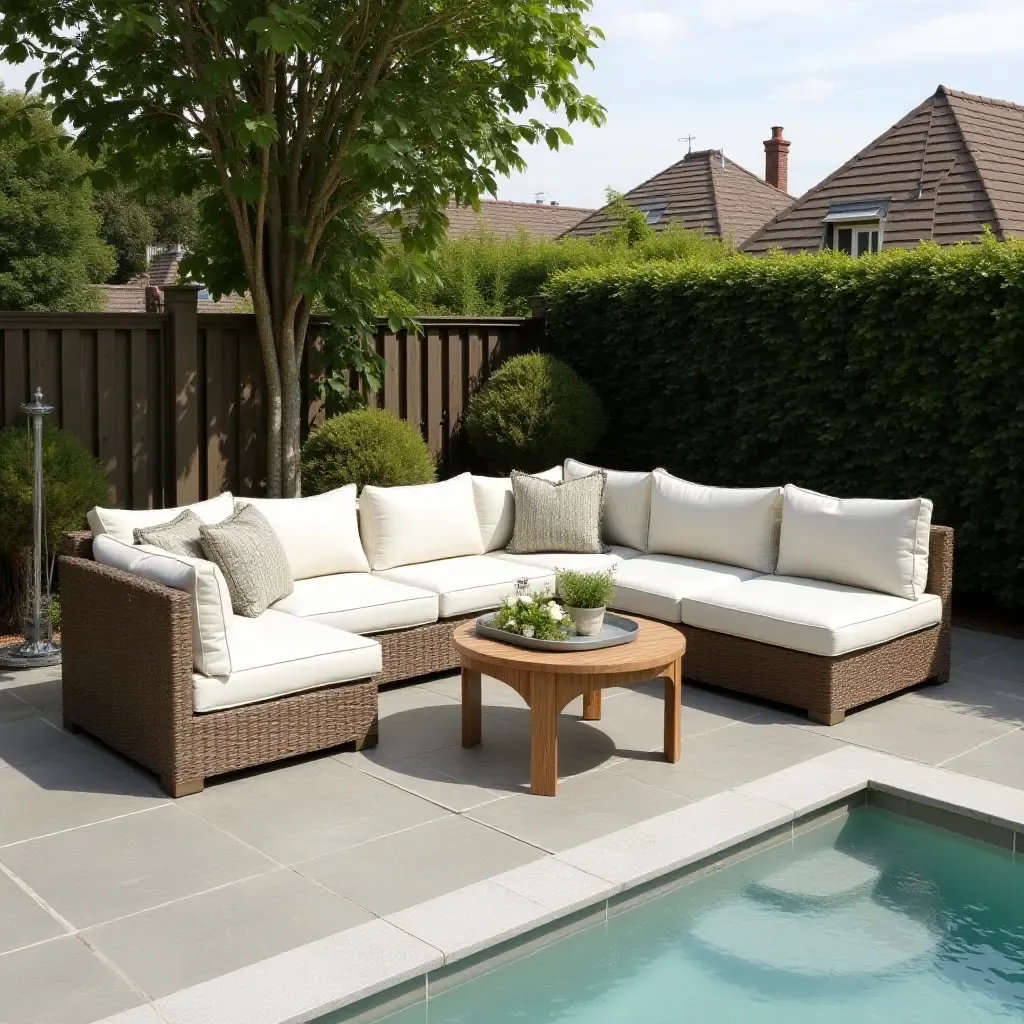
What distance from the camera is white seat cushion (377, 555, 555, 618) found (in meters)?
6.18

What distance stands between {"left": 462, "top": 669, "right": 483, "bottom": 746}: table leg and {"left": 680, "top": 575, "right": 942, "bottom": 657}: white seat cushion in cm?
141

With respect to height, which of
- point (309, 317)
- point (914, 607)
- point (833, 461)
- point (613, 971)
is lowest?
point (613, 971)

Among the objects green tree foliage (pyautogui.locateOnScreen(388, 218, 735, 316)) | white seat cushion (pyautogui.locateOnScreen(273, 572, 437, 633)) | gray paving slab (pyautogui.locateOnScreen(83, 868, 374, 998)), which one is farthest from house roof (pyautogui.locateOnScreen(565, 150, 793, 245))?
gray paving slab (pyautogui.locateOnScreen(83, 868, 374, 998))

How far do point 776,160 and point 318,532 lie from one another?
68.6ft

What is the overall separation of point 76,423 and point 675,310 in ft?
13.6

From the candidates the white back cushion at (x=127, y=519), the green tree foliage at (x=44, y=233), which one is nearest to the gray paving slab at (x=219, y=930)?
the white back cushion at (x=127, y=519)

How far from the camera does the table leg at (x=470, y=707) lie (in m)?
5.05

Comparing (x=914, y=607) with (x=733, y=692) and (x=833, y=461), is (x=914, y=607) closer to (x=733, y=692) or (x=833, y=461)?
(x=733, y=692)

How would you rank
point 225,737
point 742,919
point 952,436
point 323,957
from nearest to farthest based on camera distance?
point 323,957 → point 742,919 → point 225,737 → point 952,436

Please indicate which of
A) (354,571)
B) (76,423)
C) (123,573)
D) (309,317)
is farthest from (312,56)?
(123,573)

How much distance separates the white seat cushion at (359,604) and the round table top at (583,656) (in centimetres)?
82

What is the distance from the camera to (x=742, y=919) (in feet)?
12.2

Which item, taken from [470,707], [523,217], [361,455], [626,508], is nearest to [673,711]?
[470,707]

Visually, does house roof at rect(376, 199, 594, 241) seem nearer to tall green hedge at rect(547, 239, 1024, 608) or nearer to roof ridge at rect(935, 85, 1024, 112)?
roof ridge at rect(935, 85, 1024, 112)
